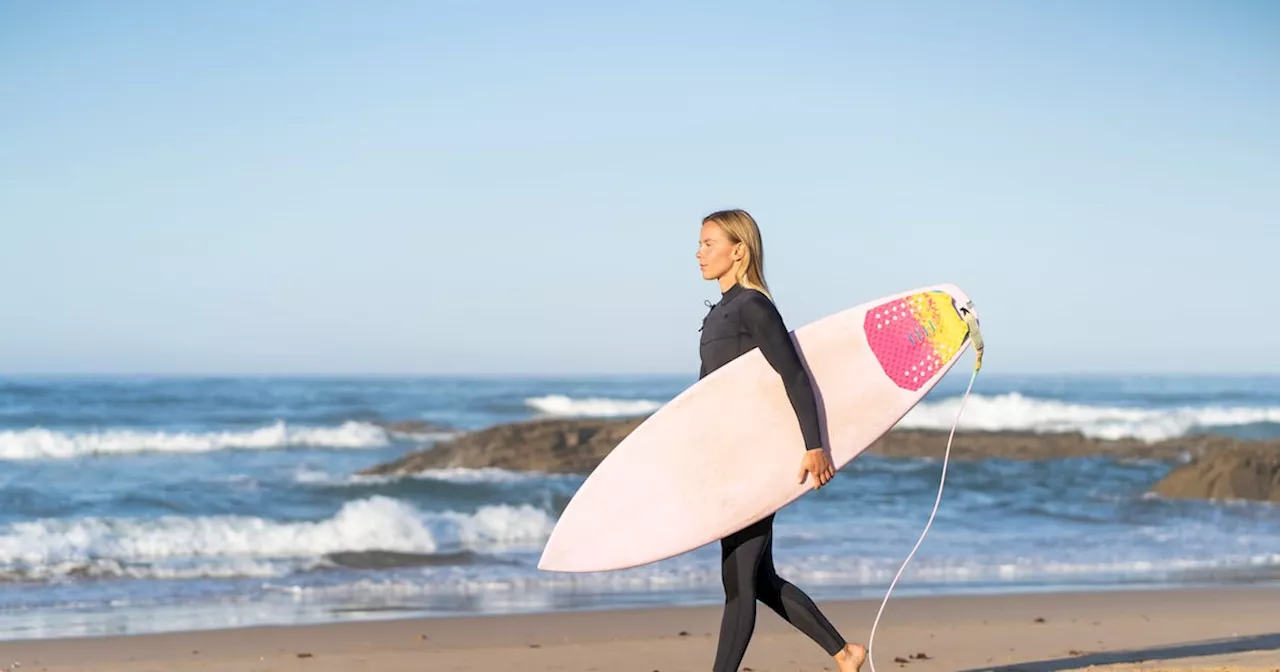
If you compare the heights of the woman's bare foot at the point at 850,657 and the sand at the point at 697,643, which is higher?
the woman's bare foot at the point at 850,657

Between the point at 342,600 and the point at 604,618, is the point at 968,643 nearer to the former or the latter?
the point at 604,618

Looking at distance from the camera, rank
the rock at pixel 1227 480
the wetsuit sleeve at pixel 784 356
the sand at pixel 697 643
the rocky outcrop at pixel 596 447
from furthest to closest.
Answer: the rocky outcrop at pixel 596 447 < the rock at pixel 1227 480 < the sand at pixel 697 643 < the wetsuit sleeve at pixel 784 356

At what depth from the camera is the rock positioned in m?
11.1

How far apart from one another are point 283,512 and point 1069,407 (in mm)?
20578

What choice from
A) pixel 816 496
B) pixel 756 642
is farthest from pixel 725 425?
pixel 816 496

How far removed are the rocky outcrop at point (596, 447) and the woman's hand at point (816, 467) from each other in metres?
9.04

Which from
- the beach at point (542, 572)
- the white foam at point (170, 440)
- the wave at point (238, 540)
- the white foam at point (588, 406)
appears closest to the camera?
the beach at point (542, 572)

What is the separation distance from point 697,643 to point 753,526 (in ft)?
6.12

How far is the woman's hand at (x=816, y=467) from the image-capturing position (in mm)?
3305

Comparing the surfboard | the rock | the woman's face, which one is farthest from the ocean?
the woman's face

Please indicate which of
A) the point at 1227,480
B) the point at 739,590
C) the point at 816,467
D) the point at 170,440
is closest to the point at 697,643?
the point at 739,590

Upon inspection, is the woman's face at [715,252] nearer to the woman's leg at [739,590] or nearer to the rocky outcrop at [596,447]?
the woman's leg at [739,590]

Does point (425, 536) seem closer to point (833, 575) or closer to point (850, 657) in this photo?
point (833, 575)

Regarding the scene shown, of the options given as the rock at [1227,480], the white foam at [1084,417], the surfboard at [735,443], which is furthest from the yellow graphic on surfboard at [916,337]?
the white foam at [1084,417]
